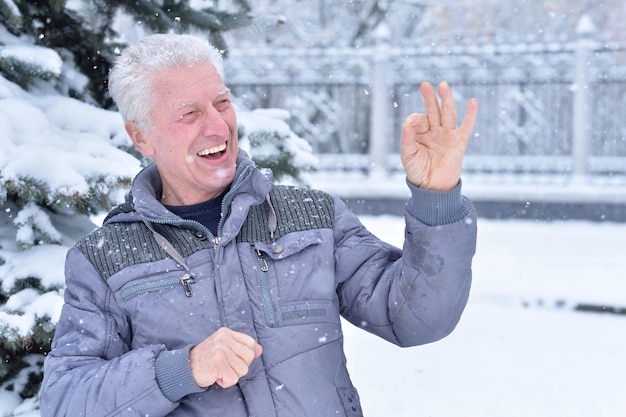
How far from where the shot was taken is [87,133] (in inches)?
134

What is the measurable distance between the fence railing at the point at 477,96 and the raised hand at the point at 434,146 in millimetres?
7851

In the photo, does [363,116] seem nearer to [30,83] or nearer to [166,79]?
[30,83]

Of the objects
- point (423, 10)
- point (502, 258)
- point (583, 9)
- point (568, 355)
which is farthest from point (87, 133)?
point (583, 9)

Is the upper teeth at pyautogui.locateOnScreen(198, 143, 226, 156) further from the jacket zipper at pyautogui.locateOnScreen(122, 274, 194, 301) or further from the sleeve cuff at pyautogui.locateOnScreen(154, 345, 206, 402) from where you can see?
the sleeve cuff at pyautogui.locateOnScreen(154, 345, 206, 402)

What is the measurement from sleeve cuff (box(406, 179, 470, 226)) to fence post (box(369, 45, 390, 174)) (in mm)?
9031

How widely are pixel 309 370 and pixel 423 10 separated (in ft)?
59.2

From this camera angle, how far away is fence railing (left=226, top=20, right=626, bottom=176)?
33.5ft

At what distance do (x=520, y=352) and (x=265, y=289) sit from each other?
154 inches

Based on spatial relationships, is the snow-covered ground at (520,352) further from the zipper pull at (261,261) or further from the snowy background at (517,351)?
the zipper pull at (261,261)

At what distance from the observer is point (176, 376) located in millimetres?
1885

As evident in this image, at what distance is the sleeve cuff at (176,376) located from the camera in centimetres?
188

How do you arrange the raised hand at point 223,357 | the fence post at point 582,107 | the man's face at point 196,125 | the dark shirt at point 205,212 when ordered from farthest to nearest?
the fence post at point 582,107, the dark shirt at point 205,212, the man's face at point 196,125, the raised hand at point 223,357

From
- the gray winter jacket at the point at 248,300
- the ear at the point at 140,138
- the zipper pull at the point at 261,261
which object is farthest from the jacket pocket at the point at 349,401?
the ear at the point at 140,138

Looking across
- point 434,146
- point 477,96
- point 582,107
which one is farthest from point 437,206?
point 477,96
